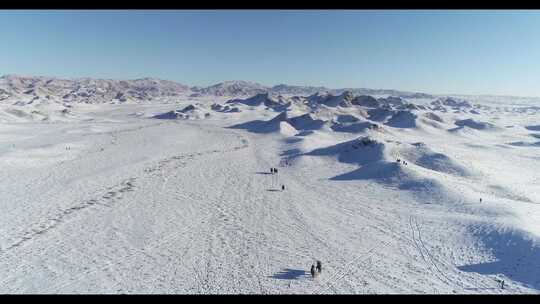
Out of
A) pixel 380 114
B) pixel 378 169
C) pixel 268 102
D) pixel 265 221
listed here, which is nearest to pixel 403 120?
pixel 380 114

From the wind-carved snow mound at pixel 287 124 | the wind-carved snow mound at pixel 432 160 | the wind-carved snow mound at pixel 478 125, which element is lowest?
the wind-carved snow mound at pixel 478 125

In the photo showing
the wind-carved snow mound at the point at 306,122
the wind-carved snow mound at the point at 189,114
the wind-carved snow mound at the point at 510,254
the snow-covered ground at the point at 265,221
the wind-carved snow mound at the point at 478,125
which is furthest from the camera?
the wind-carved snow mound at the point at 189,114

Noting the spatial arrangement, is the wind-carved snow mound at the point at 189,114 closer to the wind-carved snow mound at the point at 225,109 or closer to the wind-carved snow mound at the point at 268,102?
the wind-carved snow mound at the point at 225,109

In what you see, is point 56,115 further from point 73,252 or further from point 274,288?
point 274,288

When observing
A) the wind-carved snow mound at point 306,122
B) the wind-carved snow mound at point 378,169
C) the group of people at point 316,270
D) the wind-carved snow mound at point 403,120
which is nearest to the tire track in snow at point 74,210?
the group of people at point 316,270

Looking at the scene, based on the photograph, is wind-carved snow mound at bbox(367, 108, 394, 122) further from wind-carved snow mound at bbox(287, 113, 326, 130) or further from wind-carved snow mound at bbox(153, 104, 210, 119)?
wind-carved snow mound at bbox(153, 104, 210, 119)

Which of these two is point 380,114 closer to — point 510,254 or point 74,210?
point 510,254
